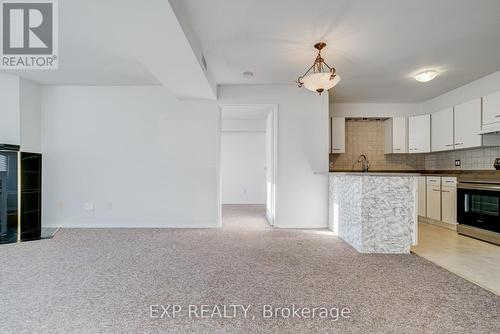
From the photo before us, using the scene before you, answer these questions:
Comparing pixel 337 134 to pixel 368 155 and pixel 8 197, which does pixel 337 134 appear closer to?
pixel 368 155

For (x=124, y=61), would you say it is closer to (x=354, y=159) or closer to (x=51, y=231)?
(x=51, y=231)

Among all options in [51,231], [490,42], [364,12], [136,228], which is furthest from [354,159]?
[51,231]

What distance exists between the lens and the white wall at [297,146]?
411 centimetres

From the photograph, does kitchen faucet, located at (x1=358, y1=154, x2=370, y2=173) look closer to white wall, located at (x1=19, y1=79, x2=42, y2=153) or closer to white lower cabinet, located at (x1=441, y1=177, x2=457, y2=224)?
white lower cabinet, located at (x1=441, y1=177, x2=457, y2=224)

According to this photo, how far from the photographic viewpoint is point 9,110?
365 centimetres

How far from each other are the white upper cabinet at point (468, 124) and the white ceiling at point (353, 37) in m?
0.46

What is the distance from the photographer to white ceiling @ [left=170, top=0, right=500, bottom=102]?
2164mm

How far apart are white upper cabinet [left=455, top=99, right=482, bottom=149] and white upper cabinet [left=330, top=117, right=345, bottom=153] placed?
1867 mm

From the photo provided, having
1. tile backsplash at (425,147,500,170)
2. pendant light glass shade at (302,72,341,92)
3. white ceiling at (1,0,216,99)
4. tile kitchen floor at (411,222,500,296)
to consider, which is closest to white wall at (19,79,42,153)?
white ceiling at (1,0,216,99)

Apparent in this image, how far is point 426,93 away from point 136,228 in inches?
233

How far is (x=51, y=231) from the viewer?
3.83 meters

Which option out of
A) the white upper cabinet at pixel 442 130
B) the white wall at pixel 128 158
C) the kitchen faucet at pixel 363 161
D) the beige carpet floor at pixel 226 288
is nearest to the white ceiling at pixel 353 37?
the white upper cabinet at pixel 442 130

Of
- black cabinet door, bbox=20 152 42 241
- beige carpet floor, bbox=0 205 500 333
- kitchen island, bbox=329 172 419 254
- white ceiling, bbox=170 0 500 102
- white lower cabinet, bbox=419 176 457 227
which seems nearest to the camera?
beige carpet floor, bbox=0 205 500 333

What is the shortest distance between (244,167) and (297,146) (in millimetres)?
3146
